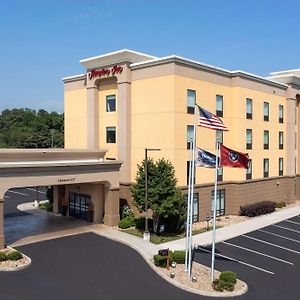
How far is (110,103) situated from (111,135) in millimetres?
3355

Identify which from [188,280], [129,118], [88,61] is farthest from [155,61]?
[188,280]

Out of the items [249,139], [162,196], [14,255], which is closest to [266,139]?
[249,139]

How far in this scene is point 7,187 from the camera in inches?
1200

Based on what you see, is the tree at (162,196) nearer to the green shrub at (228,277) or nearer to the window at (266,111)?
the green shrub at (228,277)

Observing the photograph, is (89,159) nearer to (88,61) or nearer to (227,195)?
(88,61)

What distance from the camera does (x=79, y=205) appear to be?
42.0 m

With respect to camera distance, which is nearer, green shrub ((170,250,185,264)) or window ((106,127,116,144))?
green shrub ((170,250,185,264))

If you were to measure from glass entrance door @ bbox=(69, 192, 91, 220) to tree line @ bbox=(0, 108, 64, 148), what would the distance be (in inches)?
2784

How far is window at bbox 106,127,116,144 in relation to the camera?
42.9 metres

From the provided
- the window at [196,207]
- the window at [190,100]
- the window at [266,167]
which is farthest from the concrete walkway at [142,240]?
the window at [190,100]

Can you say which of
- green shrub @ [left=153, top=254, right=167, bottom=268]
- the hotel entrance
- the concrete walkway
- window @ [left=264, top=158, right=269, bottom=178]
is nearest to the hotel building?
window @ [left=264, top=158, right=269, bottom=178]

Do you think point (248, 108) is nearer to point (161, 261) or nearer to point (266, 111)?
point (266, 111)

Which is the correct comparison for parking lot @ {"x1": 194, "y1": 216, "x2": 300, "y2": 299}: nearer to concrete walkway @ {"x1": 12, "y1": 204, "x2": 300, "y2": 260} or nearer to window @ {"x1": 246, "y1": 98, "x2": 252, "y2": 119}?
concrete walkway @ {"x1": 12, "y1": 204, "x2": 300, "y2": 260}

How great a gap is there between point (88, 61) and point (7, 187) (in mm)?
18616
